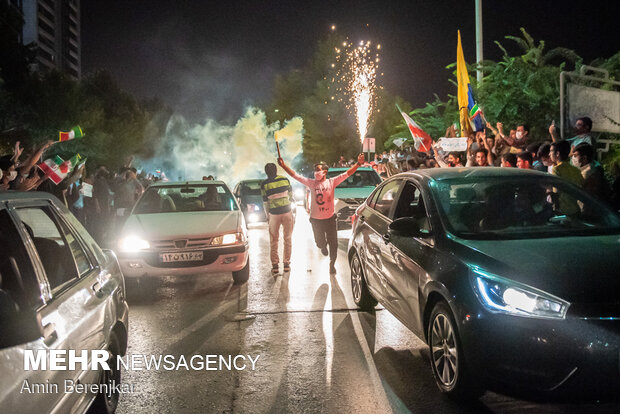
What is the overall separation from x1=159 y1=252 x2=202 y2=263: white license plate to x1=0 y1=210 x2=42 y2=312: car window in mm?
4928

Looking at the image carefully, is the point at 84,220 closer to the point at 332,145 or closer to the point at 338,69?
the point at 332,145

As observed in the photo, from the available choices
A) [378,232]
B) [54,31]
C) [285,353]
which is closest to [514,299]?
[285,353]

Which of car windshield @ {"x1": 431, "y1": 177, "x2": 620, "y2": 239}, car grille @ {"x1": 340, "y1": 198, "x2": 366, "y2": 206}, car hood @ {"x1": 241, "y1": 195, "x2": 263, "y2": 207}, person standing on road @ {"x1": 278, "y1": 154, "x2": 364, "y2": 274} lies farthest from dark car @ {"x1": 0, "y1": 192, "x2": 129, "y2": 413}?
car hood @ {"x1": 241, "y1": 195, "x2": 263, "y2": 207}

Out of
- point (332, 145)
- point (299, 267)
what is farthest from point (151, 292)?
point (332, 145)

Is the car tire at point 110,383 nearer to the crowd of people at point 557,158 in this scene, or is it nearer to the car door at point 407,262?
the car door at point 407,262

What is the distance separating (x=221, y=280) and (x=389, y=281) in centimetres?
446

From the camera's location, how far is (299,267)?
402 inches

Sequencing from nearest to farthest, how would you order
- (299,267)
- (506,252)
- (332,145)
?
(506,252), (299,267), (332,145)

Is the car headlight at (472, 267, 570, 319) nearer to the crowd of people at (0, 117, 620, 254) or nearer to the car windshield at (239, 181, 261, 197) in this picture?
the crowd of people at (0, 117, 620, 254)

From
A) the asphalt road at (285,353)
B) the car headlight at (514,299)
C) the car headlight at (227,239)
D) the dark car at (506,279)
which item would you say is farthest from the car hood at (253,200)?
the car headlight at (514,299)

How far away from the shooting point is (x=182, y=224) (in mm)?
8461

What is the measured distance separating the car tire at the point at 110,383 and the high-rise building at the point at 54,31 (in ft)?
370

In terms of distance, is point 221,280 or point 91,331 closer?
point 91,331

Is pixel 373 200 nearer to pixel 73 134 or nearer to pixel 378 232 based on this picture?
pixel 378 232
